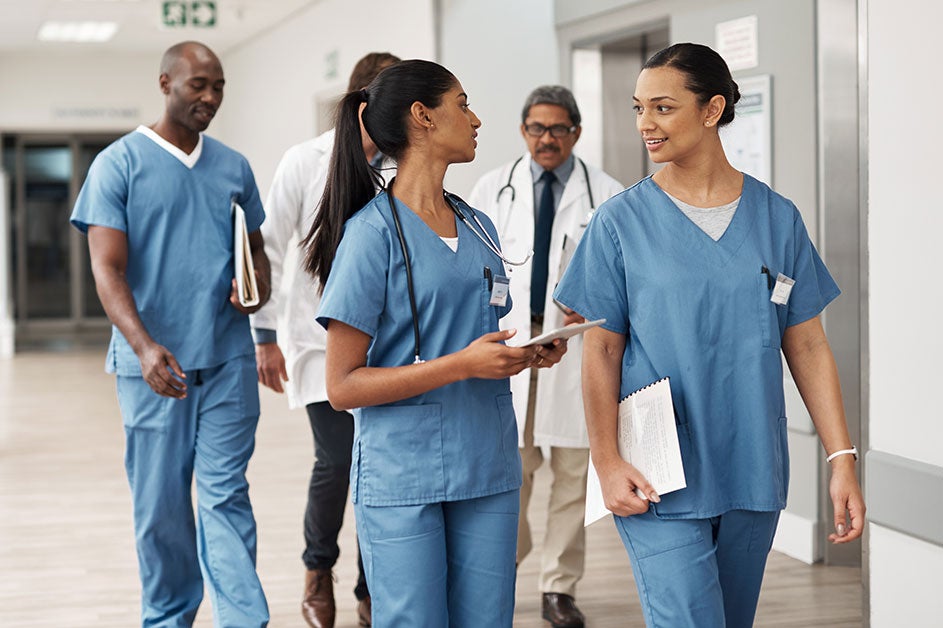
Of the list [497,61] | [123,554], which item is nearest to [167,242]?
[123,554]

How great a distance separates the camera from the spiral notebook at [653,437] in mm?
2006

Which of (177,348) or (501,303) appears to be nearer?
(501,303)

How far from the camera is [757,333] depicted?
6.75 feet

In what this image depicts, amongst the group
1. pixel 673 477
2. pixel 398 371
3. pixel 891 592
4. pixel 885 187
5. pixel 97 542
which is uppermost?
pixel 885 187

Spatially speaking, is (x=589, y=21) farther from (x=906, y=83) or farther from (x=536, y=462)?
(x=906, y=83)

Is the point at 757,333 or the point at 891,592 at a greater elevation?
the point at 757,333

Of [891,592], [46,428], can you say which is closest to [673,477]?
[891,592]

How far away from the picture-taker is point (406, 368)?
208cm

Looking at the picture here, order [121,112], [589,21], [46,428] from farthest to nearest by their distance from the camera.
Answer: [121,112], [46,428], [589,21]

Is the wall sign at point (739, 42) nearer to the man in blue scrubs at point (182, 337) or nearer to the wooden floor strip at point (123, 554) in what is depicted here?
the wooden floor strip at point (123, 554)

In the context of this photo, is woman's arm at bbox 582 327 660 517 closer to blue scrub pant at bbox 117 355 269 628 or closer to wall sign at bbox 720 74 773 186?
blue scrub pant at bbox 117 355 269 628

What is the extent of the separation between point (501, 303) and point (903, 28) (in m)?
1.17

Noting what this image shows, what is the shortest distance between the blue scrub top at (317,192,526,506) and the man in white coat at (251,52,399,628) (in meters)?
1.48

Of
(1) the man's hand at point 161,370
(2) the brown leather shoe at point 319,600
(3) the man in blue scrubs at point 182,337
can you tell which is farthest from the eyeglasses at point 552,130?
(2) the brown leather shoe at point 319,600
